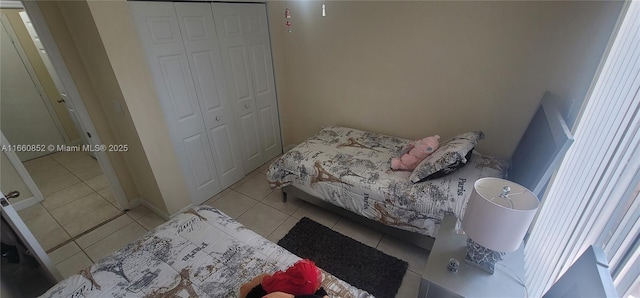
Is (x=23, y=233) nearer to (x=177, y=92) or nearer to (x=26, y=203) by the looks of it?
(x=177, y=92)

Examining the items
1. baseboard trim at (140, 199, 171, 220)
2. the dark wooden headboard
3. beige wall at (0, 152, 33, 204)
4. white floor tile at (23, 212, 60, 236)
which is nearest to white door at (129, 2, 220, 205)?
baseboard trim at (140, 199, 171, 220)

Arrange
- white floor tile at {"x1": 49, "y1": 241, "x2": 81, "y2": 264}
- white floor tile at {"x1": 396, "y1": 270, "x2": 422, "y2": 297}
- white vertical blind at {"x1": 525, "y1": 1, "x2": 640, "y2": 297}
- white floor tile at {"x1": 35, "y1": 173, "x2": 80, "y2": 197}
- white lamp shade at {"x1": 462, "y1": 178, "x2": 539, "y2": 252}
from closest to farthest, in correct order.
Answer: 1. white vertical blind at {"x1": 525, "y1": 1, "x2": 640, "y2": 297}
2. white lamp shade at {"x1": 462, "y1": 178, "x2": 539, "y2": 252}
3. white floor tile at {"x1": 396, "y1": 270, "x2": 422, "y2": 297}
4. white floor tile at {"x1": 49, "y1": 241, "x2": 81, "y2": 264}
5. white floor tile at {"x1": 35, "y1": 173, "x2": 80, "y2": 197}

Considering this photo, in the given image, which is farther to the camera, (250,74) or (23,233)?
(250,74)

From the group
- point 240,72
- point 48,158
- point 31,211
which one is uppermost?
point 240,72

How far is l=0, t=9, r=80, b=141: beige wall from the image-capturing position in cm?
332

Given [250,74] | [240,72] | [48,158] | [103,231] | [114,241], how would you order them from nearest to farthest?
[114,241] → [103,231] → [240,72] → [250,74] → [48,158]

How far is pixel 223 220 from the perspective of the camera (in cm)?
168

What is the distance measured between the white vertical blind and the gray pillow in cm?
53

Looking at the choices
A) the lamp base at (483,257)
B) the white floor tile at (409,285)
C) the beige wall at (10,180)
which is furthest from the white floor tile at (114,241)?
the lamp base at (483,257)

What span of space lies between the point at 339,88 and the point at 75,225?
3.06 metres

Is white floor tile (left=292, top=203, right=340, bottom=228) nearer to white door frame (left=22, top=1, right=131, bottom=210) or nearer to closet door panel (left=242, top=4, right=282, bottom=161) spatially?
closet door panel (left=242, top=4, right=282, bottom=161)

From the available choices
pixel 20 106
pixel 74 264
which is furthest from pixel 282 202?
pixel 20 106

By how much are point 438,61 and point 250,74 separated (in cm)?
199

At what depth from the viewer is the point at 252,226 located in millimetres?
2422
